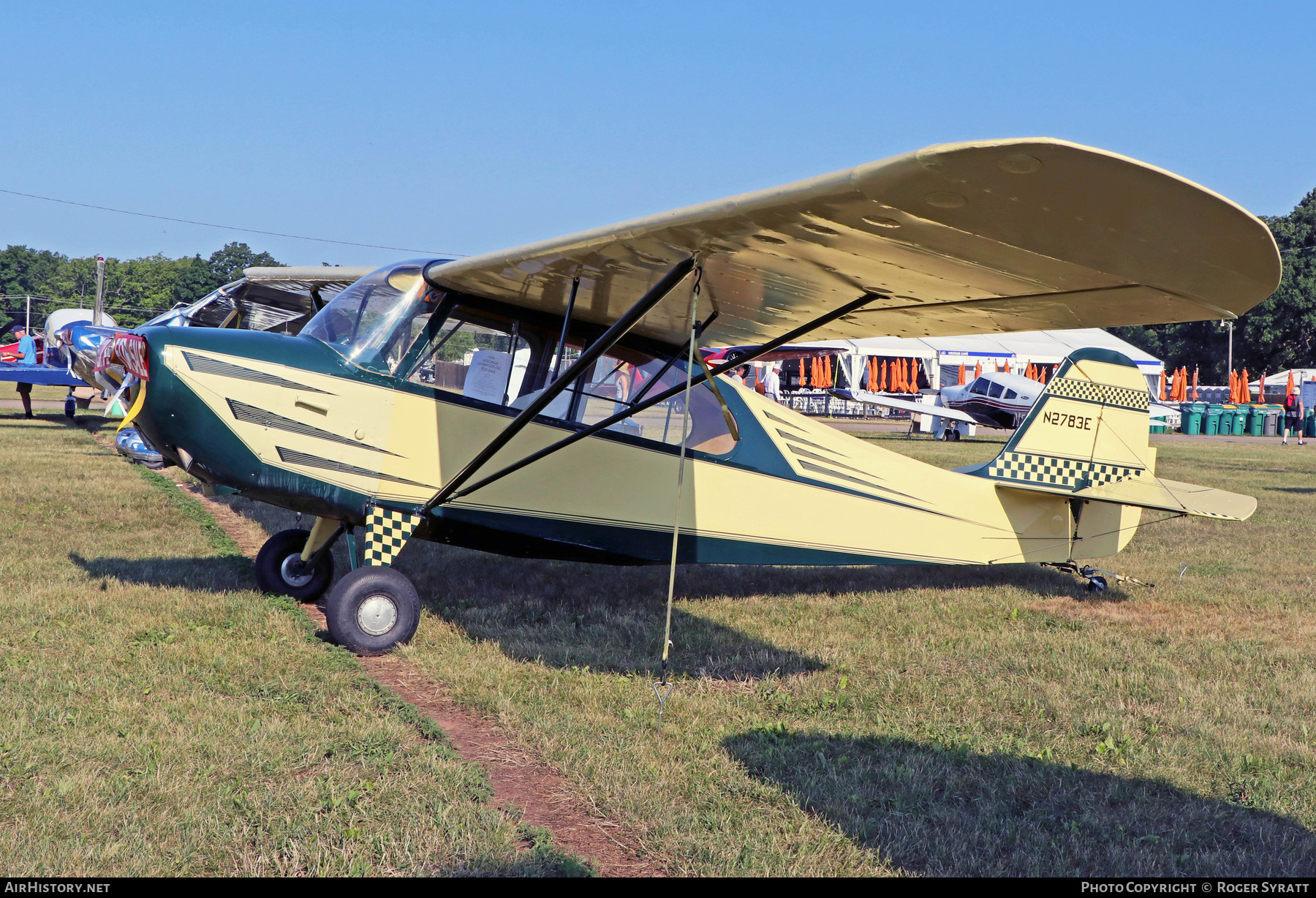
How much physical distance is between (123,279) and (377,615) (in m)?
126

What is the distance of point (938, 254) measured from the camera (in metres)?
4.00

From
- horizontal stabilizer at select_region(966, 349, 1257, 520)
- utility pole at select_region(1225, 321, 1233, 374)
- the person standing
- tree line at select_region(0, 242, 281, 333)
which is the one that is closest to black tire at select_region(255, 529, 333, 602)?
horizontal stabilizer at select_region(966, 349, 1257, 520)

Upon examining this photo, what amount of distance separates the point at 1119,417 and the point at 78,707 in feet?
24.4

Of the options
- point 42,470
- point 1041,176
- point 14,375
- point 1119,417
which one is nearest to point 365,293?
point 1041,176

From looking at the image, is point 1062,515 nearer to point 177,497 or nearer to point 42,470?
point 177,497

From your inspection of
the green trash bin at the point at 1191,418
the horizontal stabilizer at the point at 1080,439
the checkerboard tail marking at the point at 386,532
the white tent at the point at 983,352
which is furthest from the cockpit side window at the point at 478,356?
the green trash bin at the point at 1191,418

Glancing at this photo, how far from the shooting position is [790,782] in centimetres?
383

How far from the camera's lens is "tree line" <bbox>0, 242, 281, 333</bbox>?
10712cm

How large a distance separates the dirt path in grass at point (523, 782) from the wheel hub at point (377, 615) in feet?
0.58

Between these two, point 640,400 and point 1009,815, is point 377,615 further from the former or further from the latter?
point 1009,815

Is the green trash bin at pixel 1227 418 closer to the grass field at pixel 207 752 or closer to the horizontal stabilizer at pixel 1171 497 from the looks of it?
the horizontal stabilizer at pixel 1171 497

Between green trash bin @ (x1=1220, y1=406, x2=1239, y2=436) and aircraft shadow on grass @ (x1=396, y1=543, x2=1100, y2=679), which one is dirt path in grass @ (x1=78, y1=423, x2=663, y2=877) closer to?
aircraft shadow on grass @ (x1=396, y1=543, x2=1100, y2=679)

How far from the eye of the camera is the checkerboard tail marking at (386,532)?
227 inches

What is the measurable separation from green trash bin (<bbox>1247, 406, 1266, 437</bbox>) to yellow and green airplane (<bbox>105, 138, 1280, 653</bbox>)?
4712 cm
